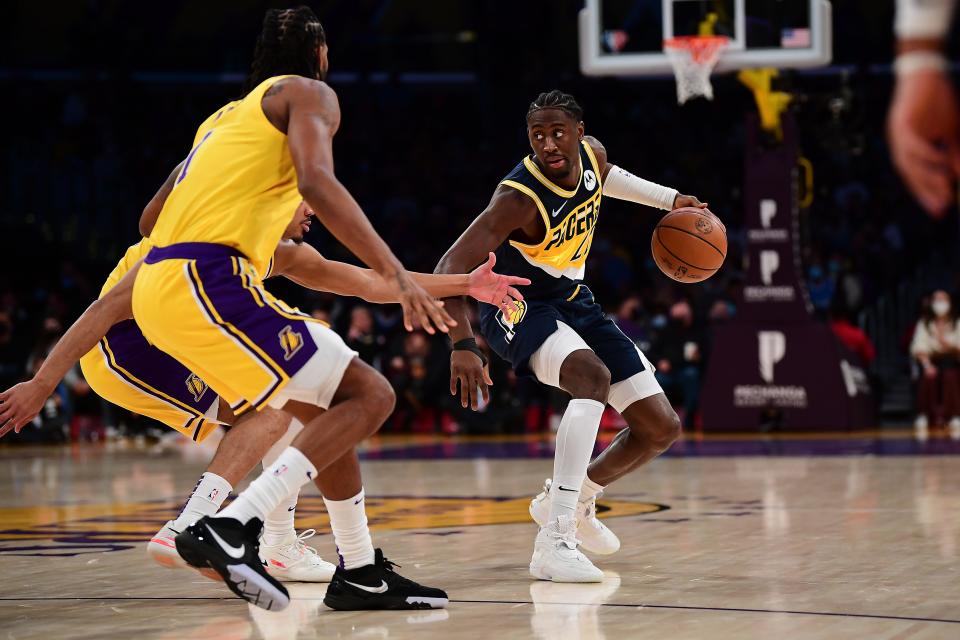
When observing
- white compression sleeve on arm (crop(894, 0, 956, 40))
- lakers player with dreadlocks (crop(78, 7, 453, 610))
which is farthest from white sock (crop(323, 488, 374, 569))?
white compression sleeve on arm (crop(894, 0, 956, 40))

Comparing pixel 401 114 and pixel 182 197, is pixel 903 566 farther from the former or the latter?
pixel 401 114

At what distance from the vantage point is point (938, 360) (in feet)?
48.6

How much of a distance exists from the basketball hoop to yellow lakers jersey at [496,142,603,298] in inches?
273

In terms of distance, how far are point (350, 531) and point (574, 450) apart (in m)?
1.14

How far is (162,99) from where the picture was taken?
22.8 m

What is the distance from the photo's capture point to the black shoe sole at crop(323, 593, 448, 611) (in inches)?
173

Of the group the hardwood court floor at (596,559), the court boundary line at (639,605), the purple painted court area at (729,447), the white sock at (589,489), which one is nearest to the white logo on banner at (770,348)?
the purple painted court area at (729,447)

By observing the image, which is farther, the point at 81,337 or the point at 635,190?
the point at 635,190

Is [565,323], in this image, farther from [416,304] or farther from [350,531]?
[416,304]

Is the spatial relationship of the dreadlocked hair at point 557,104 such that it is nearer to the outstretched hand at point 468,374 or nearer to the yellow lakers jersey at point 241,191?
the outstretched hand at point 468,374

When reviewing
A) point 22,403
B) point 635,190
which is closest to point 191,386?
point 22,403

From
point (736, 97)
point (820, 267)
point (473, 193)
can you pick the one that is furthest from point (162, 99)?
point (820, 267)

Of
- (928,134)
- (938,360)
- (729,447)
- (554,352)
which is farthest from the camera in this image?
(938,360)

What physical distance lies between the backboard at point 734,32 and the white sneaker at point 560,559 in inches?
328
